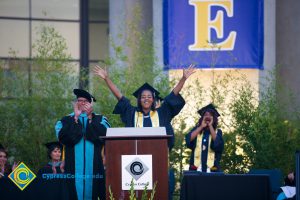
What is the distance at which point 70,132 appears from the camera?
11.1 meters

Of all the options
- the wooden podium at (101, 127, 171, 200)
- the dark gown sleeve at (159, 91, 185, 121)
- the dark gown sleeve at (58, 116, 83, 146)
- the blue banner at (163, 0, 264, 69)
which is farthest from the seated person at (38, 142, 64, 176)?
the blue banner at (163, 0, 264, 69)

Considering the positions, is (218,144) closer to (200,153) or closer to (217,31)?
(200,153)

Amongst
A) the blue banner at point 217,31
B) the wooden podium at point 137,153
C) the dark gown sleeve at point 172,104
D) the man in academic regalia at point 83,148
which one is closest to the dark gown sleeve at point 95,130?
the man in academic regalia at point 83,148

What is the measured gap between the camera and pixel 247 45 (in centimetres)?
1700

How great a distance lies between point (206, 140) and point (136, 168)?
3394 mm

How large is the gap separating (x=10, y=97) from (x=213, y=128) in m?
3.48

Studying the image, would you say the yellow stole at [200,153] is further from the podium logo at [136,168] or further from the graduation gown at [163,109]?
the podium logo at [136,168]

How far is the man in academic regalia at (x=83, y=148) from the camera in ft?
36.2

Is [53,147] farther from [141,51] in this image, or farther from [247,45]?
[247,45]

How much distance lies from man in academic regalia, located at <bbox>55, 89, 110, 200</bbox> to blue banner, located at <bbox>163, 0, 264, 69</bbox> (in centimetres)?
532

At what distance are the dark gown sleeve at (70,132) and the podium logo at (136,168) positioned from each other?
1.54m

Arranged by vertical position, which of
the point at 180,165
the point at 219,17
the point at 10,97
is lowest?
the point at 180,165

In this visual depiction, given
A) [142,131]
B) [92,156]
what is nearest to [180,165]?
[92,156]

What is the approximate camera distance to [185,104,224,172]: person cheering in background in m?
12.9
